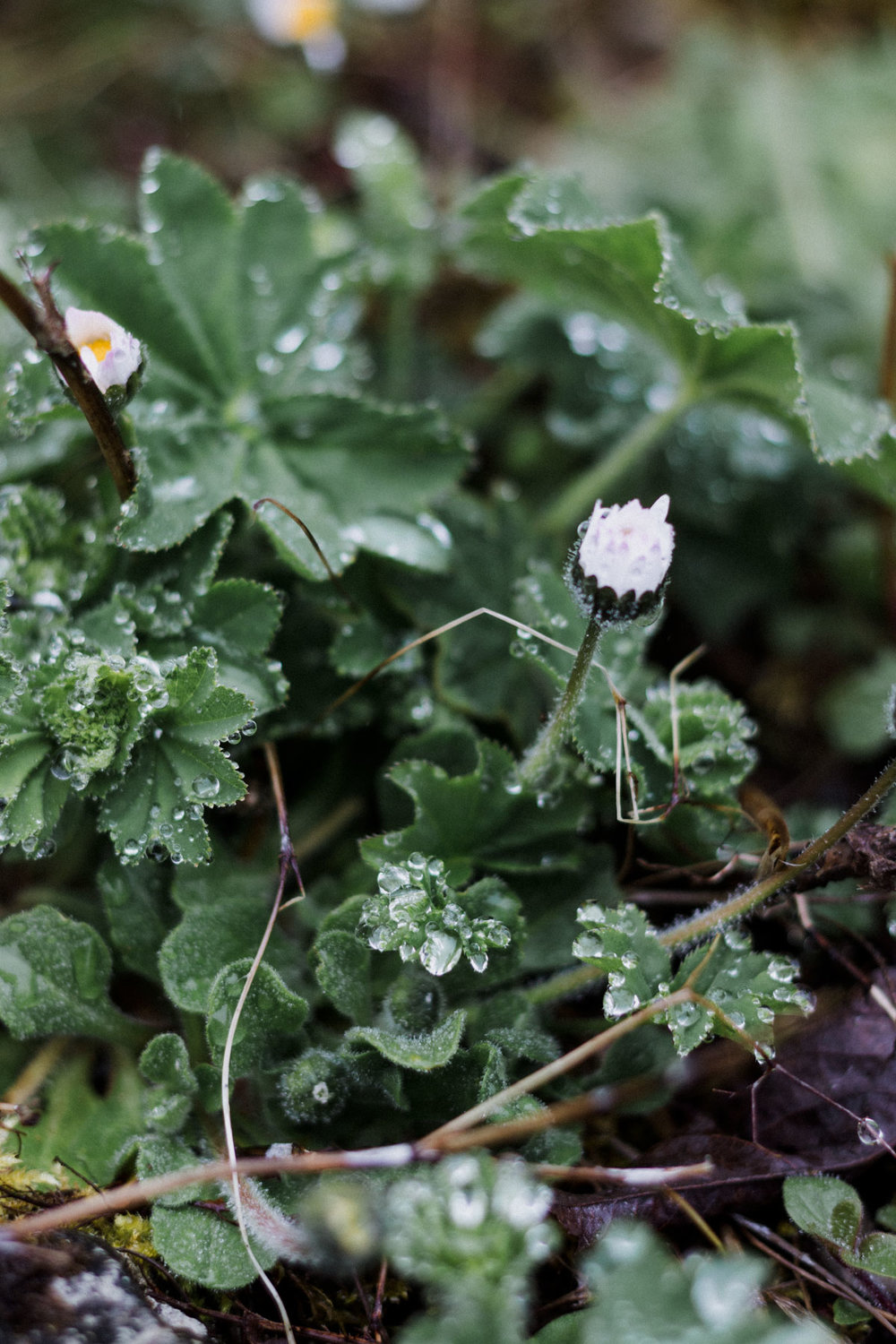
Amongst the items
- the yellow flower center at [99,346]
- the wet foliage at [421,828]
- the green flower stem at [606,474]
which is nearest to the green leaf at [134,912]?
the wet foliage at [421,828]

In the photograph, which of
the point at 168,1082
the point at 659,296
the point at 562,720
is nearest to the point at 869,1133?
the point at 562,720

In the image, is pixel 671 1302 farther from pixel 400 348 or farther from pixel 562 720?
pixel 400 348

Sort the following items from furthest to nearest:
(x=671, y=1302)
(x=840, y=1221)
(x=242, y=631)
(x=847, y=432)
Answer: (x=847, y=432), (x=242, y=631), (x=840, y=1221), (x=671, y=1302)

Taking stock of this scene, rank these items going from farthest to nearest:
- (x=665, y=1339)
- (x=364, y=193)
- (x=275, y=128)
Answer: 1. (x=275, y=128)
2. (x=364, y=193)
3. (x=665, y=1339)

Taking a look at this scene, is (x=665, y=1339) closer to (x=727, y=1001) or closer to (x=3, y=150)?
(x=727, y=1001)

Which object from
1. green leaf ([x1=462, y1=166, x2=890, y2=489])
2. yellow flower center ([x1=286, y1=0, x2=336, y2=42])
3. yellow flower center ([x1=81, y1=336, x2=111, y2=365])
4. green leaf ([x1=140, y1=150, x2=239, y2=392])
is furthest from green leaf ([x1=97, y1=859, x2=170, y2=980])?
yellow flower center ([x1=286, y1=0, x2=336, y2=42])

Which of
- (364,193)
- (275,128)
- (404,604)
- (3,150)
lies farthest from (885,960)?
(3,150)
